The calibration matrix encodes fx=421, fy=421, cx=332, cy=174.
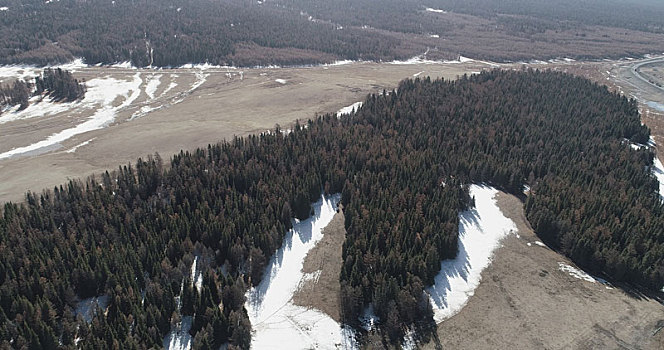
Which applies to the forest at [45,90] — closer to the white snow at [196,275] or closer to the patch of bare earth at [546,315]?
the white snow at [196,275]

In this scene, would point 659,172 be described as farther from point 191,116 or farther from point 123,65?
point 123,65

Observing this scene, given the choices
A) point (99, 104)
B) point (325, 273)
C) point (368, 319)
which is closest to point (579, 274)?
point (368, 319)

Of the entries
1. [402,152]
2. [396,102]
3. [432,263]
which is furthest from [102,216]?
[396,102]

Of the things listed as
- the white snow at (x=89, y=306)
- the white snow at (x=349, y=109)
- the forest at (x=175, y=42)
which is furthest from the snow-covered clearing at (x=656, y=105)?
the white snow at (x=89, y=306)

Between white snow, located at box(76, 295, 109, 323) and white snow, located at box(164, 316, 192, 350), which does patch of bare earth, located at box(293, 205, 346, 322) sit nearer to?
white snow, located at box(164, 316, 192, 350)

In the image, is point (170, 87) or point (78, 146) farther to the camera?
point (170, 87)

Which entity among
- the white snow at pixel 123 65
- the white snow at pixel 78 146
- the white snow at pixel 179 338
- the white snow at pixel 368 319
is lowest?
the white snow at pixel 368 319
